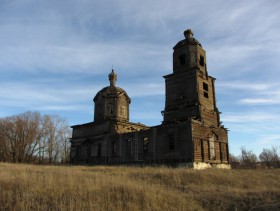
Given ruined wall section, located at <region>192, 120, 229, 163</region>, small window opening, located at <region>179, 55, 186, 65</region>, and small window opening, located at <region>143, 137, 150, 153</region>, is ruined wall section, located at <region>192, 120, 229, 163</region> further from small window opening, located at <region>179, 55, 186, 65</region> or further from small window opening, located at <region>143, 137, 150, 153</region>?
small window opening, located at <region>179, 55, 186, 65</region>

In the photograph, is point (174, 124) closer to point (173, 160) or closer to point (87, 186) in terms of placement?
point (173, 160)

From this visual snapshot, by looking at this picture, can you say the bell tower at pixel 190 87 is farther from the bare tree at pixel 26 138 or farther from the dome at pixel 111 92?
the bare tree at pixel 26 138

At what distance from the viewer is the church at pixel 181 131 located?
2514cm

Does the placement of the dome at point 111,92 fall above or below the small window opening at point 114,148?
above

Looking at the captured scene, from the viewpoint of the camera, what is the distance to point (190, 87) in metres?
28.4

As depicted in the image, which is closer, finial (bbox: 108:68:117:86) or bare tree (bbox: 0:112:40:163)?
finial (bbox: 108:68:117:86)

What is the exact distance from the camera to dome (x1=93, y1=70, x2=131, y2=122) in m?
37.5

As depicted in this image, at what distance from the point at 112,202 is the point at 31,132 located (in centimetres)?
4406

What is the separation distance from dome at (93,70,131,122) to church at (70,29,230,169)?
1091 mm

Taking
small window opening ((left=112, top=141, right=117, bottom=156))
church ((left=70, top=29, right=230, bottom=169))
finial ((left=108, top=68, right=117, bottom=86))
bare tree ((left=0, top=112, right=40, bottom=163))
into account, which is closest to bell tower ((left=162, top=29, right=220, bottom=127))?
church ((left=70, top=29, right=230, bottom=169))

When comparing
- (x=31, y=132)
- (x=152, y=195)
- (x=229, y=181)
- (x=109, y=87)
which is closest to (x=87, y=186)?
(x=152, y=195)

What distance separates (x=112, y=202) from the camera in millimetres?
7887

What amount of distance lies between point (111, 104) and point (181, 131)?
15.0 metres

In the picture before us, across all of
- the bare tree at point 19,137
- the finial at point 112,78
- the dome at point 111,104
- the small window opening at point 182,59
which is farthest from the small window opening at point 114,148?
the bare tree at point 19,137
